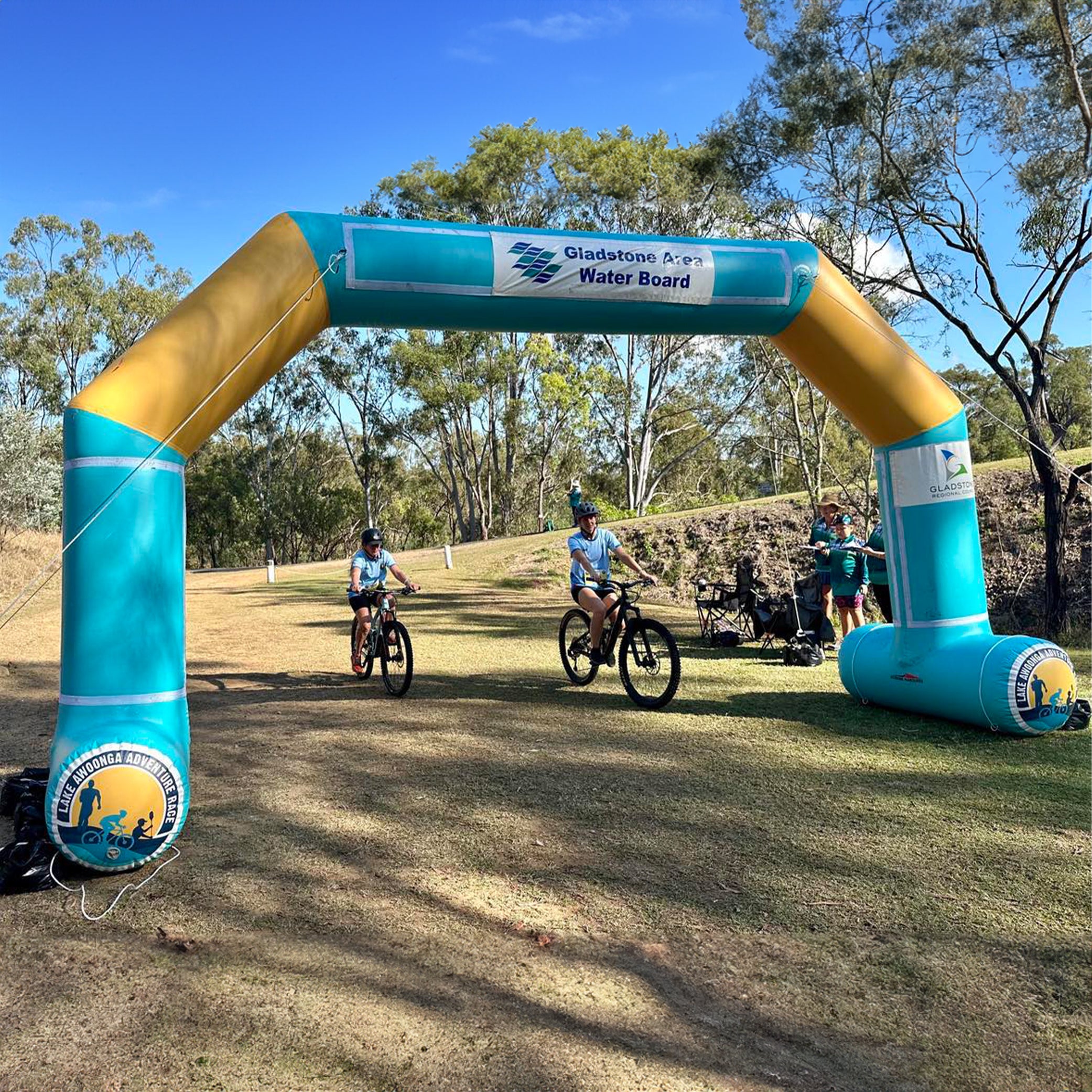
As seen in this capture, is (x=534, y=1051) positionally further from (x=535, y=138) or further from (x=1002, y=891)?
(x=535, y=138)

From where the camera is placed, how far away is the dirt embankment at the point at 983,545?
16859mm

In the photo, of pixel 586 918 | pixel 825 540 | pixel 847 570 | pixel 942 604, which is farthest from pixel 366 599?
pixel 586 918

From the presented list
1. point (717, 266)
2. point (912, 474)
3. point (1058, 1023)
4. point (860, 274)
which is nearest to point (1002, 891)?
point (1058, 1023)

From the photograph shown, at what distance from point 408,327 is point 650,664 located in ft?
11.2

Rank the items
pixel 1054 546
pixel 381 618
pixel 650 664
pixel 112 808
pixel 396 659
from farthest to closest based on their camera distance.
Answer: pixel 1054 546 < pixel 381 618 < pixel 396 659 < pixel 650 664 < pixel 112 808

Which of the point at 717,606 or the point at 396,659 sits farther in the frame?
the point at 717,606

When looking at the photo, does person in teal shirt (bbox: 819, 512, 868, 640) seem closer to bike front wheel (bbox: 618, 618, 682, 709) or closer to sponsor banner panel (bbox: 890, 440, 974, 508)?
sponsor banner panel (bbox: 890, 440, 974, 508)

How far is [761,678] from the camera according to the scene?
9234mm

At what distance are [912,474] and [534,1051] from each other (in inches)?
218

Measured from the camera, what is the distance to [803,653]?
9992 mm

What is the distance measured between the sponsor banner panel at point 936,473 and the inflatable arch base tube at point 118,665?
208 inches

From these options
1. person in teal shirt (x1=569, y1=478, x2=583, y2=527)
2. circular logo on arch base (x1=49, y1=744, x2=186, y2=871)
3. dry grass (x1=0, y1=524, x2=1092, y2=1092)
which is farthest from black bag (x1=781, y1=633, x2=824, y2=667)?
circular logo on arch base (x1=49, y1=744, x2=186, y2=871)

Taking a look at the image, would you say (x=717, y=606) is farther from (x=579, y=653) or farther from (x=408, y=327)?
(x=408, y=327)

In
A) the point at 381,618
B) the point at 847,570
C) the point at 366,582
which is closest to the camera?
the point at 381,618
